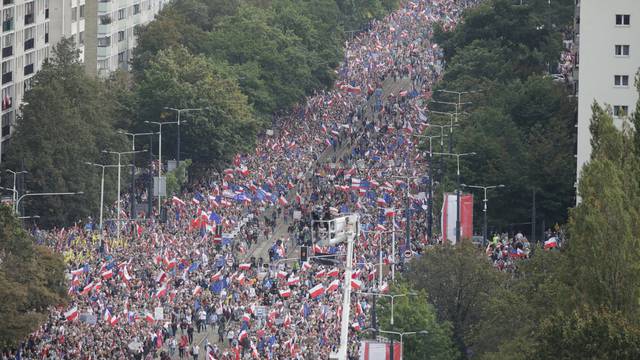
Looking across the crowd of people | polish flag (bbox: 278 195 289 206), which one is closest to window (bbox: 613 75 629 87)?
the crowd of people

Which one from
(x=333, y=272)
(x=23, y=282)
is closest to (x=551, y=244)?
(x=333, y=272)

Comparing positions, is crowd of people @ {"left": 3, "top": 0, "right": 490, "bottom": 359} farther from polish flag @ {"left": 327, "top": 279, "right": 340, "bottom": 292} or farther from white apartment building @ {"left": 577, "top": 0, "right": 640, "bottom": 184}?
white apartment building @ {"left": 577, "top": 0, "right": 640, "bottom": 184}

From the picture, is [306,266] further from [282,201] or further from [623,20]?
[282,201]

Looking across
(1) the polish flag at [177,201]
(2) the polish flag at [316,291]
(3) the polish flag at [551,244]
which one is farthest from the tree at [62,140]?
(2) the polish flag at [316,291]

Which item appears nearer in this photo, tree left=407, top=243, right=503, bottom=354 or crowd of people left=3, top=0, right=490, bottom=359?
tree left=407, top=243, right=503, bottom=354

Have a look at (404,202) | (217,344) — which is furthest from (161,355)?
(404,202)

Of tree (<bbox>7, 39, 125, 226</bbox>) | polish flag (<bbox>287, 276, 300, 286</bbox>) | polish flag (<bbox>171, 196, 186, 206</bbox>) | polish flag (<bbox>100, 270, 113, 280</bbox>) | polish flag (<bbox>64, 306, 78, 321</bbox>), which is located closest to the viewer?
polish flag (<bbox>64, 306, 78, 321</bbox>)

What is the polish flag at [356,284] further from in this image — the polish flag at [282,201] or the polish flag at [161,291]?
the polish flag at [282,201]

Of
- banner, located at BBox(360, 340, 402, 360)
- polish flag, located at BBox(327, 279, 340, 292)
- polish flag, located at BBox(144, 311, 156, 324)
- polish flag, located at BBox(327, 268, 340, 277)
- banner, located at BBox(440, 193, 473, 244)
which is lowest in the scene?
banner, located at BBox(360, 340, 402, 360)
